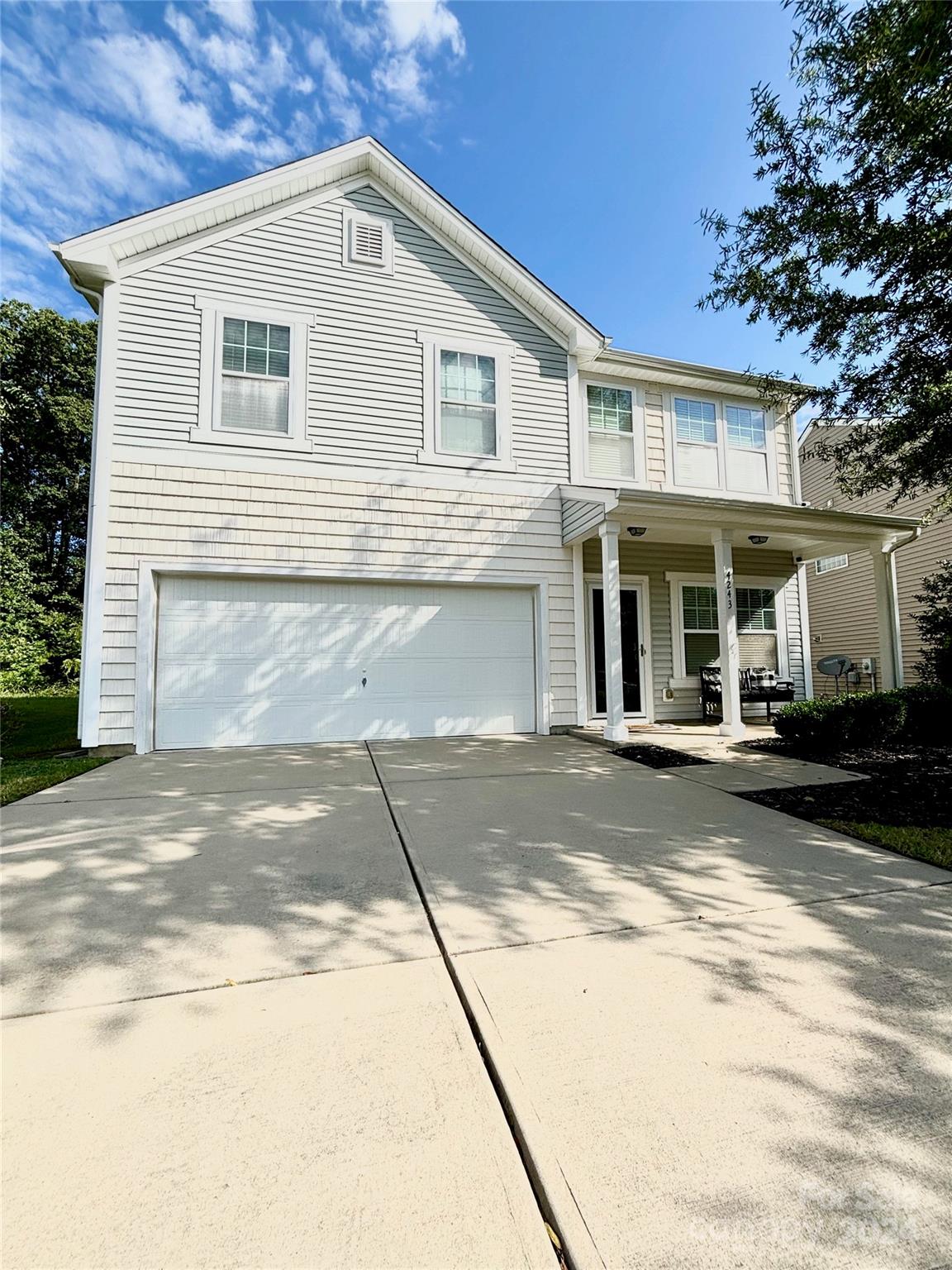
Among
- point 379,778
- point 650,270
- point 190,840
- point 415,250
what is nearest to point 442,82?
point 415,250

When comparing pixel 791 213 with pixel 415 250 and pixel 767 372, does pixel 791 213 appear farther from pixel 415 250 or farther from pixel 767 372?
pixel 415 250

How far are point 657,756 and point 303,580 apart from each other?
4674 mm

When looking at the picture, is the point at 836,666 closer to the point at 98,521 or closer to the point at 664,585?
the point at 664,585

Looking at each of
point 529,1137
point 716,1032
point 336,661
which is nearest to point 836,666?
point 336,661

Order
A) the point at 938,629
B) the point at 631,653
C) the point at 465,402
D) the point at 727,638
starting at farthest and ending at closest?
the point at 938,629, the point at 631,653, the point at 465,402, the point at 727,638

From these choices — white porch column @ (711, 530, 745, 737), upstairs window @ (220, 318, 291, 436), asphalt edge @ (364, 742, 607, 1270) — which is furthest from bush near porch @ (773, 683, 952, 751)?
upstairs window @ (220, 318, 291, 436)

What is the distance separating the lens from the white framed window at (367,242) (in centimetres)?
755

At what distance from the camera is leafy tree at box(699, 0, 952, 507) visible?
3.86 meters

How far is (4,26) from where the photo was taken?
18.9ft

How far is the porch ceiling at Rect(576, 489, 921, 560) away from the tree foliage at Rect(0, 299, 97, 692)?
1659 centimetres

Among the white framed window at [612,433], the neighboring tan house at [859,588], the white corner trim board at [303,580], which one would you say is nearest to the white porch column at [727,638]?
the white framed window at [612,433]

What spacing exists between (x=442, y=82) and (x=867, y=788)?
982cm

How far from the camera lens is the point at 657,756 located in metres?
6.03

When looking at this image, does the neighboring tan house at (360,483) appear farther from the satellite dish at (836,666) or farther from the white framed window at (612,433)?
the satellite dish at (836,666)
